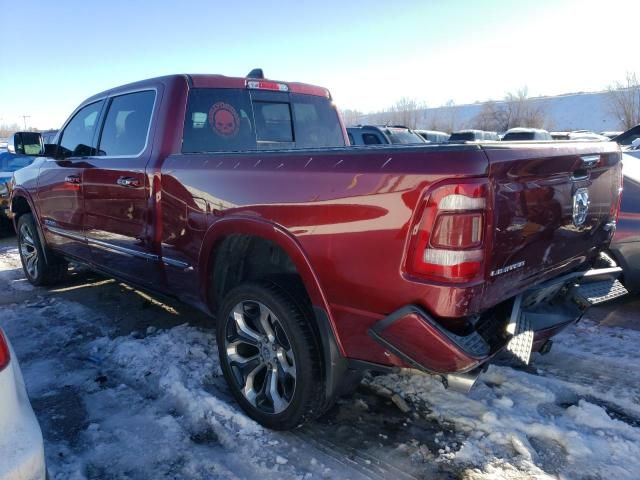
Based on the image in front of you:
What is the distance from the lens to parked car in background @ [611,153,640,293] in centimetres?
445

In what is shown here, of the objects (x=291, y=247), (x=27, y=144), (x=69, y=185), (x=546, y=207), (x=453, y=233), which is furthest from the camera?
(x=27, y=144)

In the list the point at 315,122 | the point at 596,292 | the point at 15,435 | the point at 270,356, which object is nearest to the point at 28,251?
the point at 315,122

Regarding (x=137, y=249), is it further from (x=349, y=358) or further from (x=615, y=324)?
(x=615, y=324)

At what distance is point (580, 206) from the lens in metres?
2.61

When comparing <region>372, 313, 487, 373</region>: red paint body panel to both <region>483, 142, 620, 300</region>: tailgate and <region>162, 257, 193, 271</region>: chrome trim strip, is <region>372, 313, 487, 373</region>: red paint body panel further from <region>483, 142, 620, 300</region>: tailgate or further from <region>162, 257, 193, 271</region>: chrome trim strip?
<region>162, 257, 193, 271</region>: chrome trim strip

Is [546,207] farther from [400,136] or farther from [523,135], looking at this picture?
[523,135]

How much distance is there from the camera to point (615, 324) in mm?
4363

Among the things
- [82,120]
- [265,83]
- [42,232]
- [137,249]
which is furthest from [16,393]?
[42,232]

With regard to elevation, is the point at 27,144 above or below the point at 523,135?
above

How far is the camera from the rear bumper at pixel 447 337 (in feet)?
6.73

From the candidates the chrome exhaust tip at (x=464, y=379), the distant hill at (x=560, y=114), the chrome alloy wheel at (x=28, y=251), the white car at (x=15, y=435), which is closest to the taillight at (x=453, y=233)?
the chrome exhaust tip at (x=464, y=379)

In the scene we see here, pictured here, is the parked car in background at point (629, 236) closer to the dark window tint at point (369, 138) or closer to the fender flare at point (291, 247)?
the fender flare at point (291, 247)

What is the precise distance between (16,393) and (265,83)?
9.77 feet

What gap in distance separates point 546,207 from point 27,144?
4.86 meters
